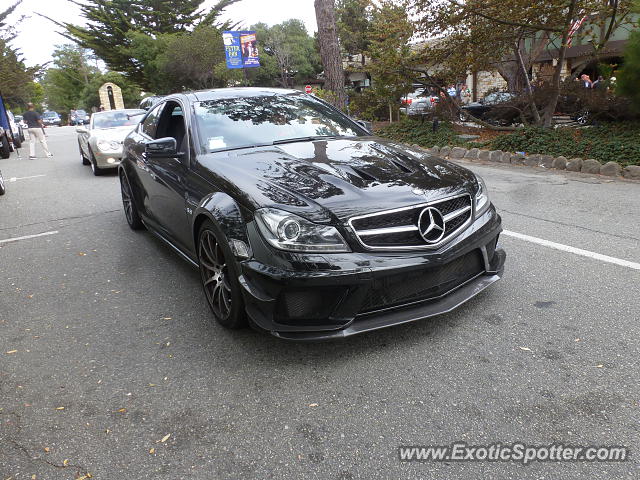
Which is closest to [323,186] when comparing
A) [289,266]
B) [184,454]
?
[289,266]

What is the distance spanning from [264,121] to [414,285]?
2075mm

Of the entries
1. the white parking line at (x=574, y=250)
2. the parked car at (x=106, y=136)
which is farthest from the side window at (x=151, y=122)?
the parked car at (x=106, y=136)

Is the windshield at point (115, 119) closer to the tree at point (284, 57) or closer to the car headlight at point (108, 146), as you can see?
the car headlight at point (108, 146)

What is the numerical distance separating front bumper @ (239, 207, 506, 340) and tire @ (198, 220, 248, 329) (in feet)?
0.57

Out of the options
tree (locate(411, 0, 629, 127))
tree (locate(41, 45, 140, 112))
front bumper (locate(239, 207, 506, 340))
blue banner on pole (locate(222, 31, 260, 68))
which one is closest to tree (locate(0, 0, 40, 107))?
blue banner on pole (locate(222, 31, 260, 68))

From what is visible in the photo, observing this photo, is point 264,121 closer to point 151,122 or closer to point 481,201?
point 151,122

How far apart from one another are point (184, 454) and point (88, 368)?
45.7 inches

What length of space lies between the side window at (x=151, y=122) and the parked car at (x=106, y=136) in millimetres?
5059

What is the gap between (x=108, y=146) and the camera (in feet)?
35.4

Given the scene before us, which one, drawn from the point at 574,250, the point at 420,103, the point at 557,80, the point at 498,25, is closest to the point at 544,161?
the point at 557,80

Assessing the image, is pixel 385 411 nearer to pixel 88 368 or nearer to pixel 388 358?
pixel 388 358

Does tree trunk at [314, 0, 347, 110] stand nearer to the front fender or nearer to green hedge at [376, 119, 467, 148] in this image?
green hedge at [376, 119, 467, 148]

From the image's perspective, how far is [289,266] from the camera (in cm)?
266

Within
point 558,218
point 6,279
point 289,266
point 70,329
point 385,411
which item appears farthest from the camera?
point 558,218
